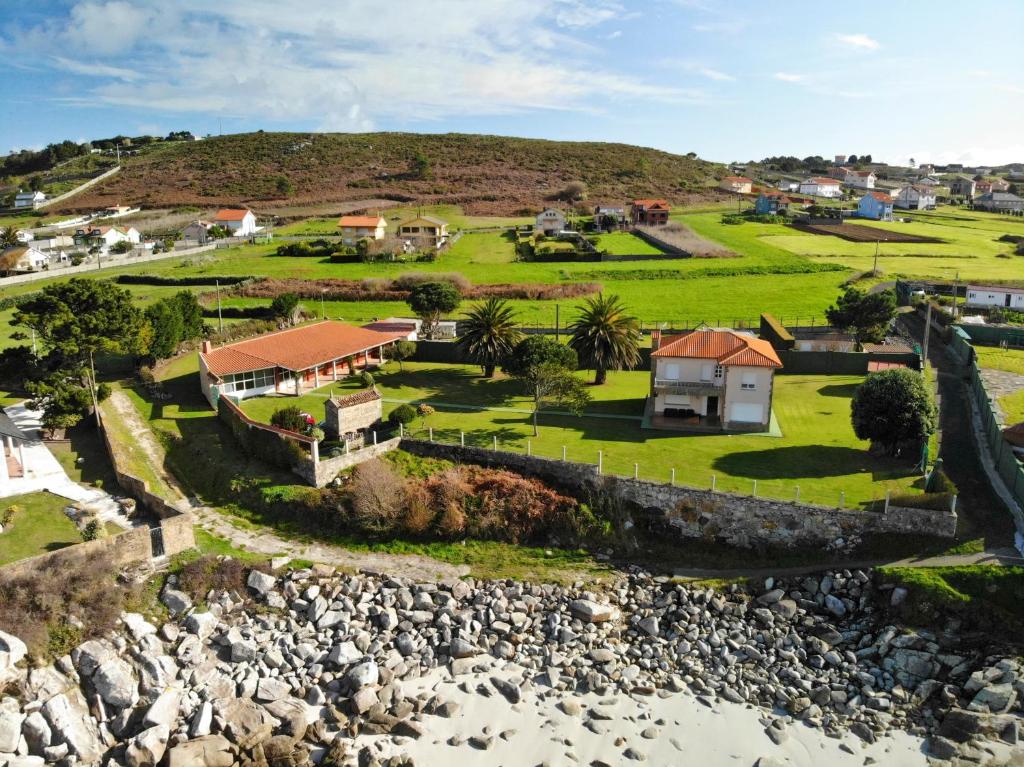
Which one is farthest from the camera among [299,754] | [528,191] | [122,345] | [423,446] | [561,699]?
[528,191]

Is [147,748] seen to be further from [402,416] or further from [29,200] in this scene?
[29,200]

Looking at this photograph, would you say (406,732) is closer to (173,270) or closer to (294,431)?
(294,431)

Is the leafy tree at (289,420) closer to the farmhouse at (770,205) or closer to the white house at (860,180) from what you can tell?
the farmhouse at (770,205)

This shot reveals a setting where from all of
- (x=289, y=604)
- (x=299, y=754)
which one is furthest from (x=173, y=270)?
(x=299, y=754)

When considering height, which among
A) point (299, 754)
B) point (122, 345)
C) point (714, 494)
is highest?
point (122, 345)

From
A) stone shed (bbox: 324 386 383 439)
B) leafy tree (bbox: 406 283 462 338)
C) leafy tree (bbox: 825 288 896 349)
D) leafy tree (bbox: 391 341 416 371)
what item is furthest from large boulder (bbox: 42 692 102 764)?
leafy tree (bbox: 825 288 896 349)

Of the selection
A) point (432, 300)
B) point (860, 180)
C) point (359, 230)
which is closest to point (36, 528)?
point (432, 300)
